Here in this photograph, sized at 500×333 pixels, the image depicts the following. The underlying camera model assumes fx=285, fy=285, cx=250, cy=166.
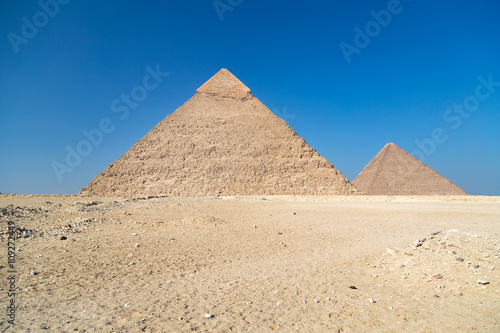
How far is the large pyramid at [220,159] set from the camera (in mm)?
37719

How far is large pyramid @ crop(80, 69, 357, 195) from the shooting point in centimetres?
3772

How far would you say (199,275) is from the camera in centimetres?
430

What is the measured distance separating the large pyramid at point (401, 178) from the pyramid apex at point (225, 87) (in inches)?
1100

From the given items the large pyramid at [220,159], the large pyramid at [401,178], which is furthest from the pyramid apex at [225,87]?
the large pyramid at [401,178]

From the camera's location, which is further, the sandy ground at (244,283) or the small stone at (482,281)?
the small stone at (482,281)

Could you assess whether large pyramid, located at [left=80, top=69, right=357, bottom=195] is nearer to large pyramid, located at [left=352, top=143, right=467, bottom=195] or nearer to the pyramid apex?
the pyramid apex

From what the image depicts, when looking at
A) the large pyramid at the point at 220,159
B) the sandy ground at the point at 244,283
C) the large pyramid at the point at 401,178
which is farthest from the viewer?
the large pyramid at the point at 401,178

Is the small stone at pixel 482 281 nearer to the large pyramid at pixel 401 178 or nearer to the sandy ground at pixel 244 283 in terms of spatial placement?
the sandy ground at pixel 244 283

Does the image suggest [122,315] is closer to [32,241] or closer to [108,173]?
[32,241]

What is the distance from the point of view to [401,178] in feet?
168

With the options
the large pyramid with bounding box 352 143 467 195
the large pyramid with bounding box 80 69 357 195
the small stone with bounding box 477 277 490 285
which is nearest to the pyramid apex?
the large pyramid with bounding box 80 69 357 195

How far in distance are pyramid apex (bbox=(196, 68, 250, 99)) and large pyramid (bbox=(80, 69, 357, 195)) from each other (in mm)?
803

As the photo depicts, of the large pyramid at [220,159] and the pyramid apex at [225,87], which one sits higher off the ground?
the pyramid apex at [225,87]

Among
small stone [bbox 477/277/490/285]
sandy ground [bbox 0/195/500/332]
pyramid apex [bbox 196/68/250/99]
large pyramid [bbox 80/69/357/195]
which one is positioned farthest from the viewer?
pyramid apex [bbox 196/68/250/99]
